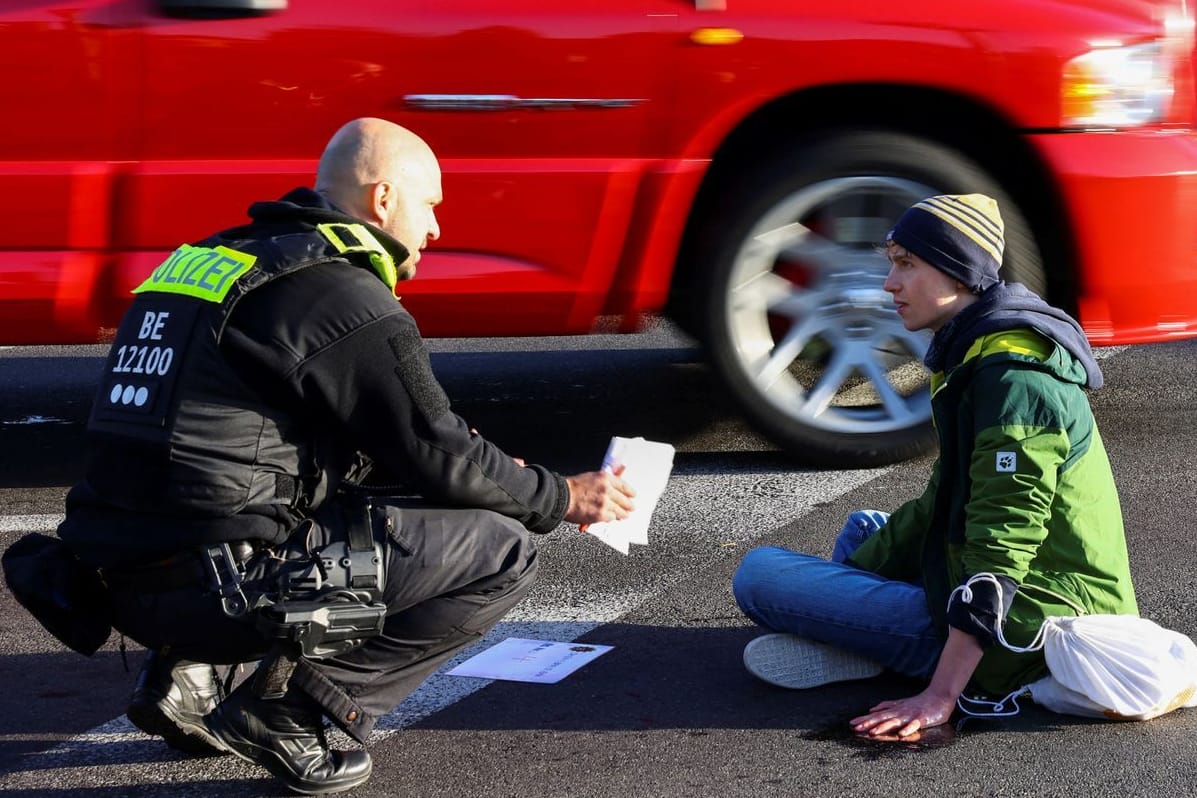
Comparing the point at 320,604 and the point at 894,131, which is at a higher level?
the point at 894,131

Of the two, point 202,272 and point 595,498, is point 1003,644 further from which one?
point 202,272

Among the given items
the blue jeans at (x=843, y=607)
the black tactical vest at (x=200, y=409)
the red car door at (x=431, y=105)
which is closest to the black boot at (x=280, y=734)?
the black tactical vest at (x=200, y=409)

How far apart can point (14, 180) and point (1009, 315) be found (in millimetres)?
2921

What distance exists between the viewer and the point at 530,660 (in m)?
3.95

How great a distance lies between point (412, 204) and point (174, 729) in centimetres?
110

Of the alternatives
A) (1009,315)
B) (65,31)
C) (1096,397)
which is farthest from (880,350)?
(65,31)

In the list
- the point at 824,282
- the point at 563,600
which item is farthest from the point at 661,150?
the point at 563,600

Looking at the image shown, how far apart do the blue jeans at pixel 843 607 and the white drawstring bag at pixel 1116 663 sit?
262mm

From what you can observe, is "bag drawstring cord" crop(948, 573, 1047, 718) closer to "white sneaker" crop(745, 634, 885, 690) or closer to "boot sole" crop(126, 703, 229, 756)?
"white sneaker" crop(745, 634, 885, 690)

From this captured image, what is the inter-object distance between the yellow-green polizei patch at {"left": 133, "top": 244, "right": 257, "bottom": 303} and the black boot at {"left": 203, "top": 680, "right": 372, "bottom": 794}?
727 mm

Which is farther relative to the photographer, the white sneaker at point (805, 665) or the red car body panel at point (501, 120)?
the red car body panel at point (501, 120)

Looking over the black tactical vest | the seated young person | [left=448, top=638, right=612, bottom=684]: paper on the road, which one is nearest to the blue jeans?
the seated young person

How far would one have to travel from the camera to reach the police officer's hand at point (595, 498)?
3391mm

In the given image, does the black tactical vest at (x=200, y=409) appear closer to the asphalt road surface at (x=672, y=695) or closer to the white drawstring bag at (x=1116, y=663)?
the asphalt road surface at (x=672, y=695)
